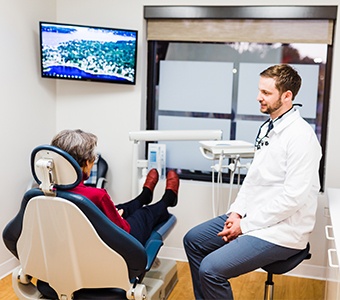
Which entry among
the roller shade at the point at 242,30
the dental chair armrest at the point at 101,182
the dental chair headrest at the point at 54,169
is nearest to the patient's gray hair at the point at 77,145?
the dental chair headrest at the point at 54,169

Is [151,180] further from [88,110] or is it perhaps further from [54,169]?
[54,169]

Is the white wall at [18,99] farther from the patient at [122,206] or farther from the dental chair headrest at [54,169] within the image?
the dental chair headrest at [54,169]

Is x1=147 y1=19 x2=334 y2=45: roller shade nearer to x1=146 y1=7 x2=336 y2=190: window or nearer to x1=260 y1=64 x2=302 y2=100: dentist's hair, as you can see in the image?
x1=146 y1=7 x2=336 y2=190: window

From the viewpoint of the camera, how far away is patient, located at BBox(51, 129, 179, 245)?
192 centimetres

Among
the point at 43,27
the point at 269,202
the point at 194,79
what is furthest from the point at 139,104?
the point at 269,202

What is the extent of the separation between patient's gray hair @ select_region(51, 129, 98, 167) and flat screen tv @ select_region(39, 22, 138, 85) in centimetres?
144

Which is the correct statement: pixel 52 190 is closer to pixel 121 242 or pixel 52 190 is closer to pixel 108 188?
pixel 121 242

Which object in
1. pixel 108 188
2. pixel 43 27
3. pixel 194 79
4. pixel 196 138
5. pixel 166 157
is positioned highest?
pixel 43 27

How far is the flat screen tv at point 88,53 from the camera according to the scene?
323 centimetres

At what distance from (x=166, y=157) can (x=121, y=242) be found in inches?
71.3

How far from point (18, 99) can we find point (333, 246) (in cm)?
208

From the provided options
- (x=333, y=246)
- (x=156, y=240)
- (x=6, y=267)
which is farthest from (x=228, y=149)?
(x=6, y=267)

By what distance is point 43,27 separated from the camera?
3.18 m

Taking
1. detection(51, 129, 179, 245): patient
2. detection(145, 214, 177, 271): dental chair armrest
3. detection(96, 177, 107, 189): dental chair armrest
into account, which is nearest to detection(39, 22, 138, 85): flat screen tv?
detection(96, 177, 107, 189): dental chair armrest
